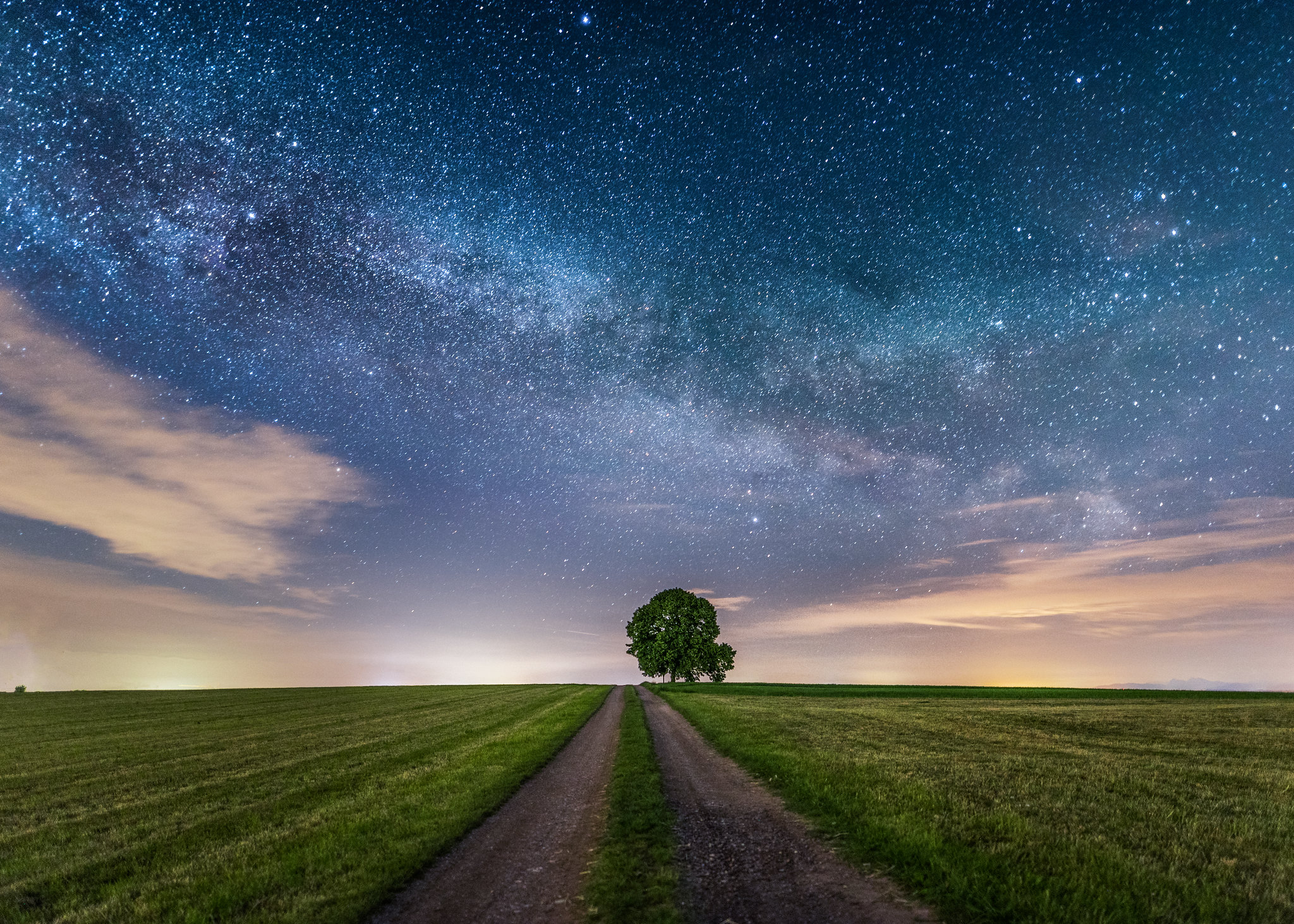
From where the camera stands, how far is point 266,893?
811cm

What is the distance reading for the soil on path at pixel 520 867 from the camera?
7.31 m

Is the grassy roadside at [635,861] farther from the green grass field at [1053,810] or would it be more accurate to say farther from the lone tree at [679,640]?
the lone tree at [679,640]

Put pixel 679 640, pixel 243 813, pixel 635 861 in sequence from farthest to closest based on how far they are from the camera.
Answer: pixel 679 640
pixel 243 813
pixel 635 861

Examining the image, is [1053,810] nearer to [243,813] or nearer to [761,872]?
[761,872]

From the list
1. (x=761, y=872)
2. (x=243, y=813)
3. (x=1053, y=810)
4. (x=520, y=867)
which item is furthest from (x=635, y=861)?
(x=243, y=813)

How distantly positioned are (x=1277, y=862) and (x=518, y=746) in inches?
738

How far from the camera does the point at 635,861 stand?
29.3 ft

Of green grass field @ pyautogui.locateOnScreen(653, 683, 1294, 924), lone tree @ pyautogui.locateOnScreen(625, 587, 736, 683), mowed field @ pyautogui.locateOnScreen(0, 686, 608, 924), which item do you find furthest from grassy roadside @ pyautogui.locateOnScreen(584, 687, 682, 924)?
lone tree @ pyautogui.locateOnScreen(625, 587, 736, 683)

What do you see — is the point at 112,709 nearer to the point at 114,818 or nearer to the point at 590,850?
the point at 114,818

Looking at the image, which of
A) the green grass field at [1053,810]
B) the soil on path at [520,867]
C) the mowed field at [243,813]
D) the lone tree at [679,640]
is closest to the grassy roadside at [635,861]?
the soil on path at [520,867]

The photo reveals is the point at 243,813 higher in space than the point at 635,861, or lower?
lower

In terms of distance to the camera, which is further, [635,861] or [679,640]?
[679,640]

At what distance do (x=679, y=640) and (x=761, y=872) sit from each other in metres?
77.6

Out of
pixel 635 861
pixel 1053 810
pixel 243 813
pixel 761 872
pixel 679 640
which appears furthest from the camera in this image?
pixel 679 640
